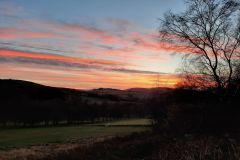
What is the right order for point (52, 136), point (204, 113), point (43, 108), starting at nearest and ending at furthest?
point (204, 113), point (52, 136), point (43, 108)

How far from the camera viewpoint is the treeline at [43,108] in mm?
126188

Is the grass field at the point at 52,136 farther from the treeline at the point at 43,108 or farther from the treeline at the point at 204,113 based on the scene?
the treeline at the point at 43,108

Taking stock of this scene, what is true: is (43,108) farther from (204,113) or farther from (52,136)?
(204,113)

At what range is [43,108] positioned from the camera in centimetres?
13712

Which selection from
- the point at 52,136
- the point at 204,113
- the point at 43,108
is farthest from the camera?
the point at 43,108

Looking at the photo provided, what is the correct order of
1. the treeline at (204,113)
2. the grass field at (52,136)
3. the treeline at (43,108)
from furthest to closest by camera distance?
1. the treeline at (43,108)
2. the grass field at (52,136)
3. the treeline at (204,113)

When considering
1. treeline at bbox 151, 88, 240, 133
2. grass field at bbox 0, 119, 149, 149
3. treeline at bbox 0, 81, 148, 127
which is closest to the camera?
treeline at bbox 151, 88, 240, 133

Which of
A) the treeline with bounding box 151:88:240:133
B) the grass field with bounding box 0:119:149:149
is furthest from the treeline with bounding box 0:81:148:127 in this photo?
the treeline with bounding box 151:88:240:133

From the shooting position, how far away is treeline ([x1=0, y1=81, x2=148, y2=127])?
126m

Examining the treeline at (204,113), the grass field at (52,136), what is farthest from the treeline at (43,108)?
the treeline at (204,113)

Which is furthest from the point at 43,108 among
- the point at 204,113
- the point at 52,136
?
the point at 204,113

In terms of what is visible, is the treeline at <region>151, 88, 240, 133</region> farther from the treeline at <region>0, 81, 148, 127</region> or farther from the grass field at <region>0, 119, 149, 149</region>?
the treeline at <region>0, 81, 148, 127</region>

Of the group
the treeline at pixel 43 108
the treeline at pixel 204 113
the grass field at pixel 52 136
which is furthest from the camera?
the treeline at pixel 43 108

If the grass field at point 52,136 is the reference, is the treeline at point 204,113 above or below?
above
